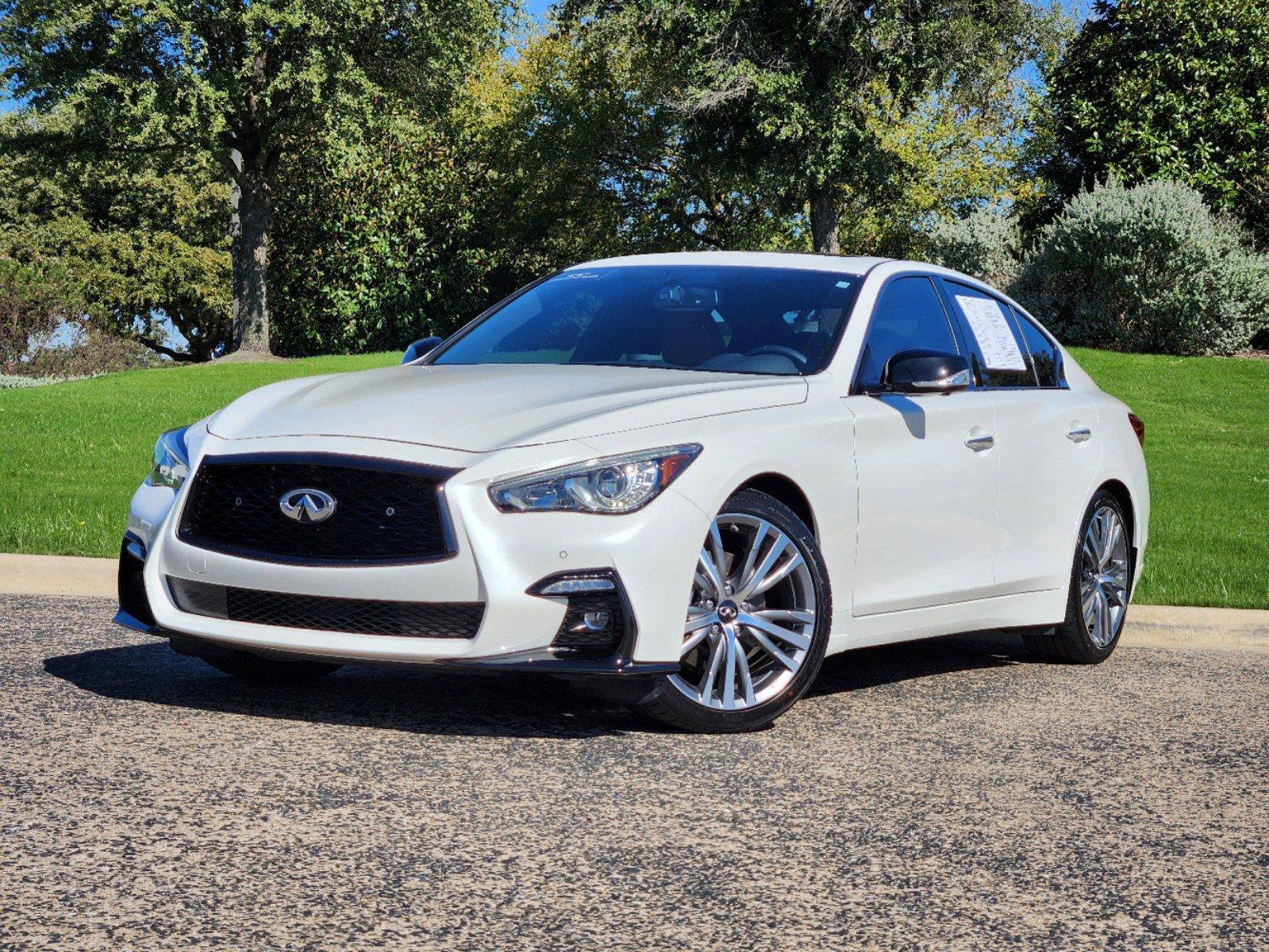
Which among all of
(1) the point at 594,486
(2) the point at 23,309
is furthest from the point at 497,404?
(2) the point at 23,309

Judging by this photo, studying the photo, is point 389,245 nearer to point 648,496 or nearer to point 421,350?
point 421,350

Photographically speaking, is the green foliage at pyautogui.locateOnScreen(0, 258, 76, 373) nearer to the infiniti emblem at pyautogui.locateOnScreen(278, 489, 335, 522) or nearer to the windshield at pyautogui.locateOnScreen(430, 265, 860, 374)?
the windshield at pyautogui.locateOnScreen(430, 265, 860, 374)

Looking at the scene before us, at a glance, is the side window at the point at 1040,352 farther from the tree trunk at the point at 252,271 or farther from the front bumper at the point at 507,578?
the tree trunk at the point at 252,271

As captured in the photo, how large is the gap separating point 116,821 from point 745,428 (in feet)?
7.87

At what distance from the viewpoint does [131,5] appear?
1216 inches

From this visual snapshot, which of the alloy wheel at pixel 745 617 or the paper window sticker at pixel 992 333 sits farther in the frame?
the paper window sticker at pixel 992 333

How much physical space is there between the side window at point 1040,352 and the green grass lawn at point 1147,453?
1.84 meters

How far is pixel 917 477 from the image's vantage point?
636 centimetres

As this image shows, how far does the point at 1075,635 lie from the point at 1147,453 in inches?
511

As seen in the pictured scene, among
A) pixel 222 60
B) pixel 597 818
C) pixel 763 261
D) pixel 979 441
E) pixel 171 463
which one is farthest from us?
pixel 222 60

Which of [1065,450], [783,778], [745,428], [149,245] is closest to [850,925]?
[783,778]

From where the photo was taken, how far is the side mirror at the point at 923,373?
6.22 meters

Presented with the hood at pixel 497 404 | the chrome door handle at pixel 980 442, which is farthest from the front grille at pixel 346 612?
the chrome door handle at pixel 980 442

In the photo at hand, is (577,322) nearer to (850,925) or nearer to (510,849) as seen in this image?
(510,849)
